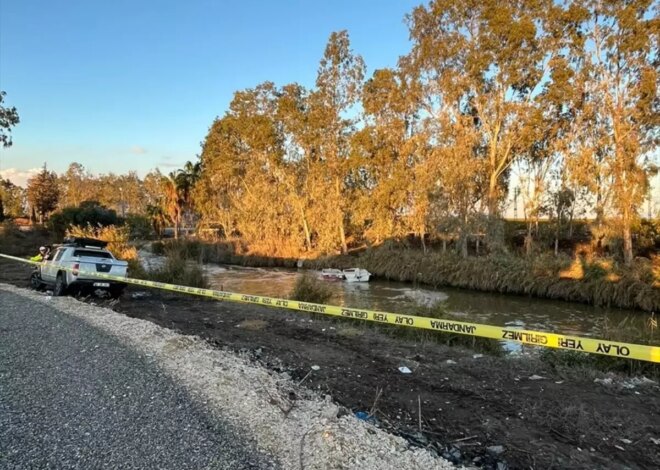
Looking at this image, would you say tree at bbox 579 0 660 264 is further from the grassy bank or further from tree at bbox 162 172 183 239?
tree at bbox 162 172 183 239

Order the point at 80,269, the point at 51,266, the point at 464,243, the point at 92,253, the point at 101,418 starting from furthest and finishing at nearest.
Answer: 1. the point at 464,243
2. the point at 51,266
3. the point at 92,253
4. the point at 80,269
5. the point at 101,418

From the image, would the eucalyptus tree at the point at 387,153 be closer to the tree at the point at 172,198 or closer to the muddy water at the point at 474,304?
the muddy water at the point at 474,304

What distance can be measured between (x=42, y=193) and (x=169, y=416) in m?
73.7

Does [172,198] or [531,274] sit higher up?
[172,198]

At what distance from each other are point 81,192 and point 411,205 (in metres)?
77.3

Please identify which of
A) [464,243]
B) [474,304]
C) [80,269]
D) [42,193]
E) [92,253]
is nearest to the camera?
[80,269]

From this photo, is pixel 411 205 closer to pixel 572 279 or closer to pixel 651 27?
pixel 572 279

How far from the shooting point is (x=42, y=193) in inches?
2625

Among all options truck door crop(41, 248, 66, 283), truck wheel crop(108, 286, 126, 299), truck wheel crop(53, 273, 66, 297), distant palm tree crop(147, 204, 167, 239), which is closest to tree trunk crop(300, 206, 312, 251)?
truck wheel crop(108, 286, 126, 299)

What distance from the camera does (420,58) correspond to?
30.8 meters

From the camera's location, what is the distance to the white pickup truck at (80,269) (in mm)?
14000

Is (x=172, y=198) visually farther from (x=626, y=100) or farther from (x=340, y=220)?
(x=626, y=100)

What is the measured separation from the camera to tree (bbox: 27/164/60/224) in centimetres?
6681

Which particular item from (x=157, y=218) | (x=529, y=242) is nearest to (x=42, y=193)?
(x=157, y=218)
